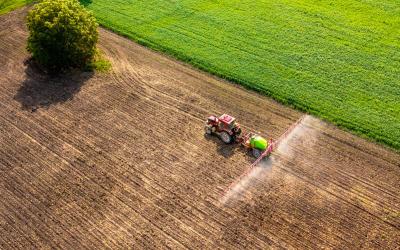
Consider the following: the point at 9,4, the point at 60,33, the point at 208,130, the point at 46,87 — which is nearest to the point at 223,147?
the point at 208,130

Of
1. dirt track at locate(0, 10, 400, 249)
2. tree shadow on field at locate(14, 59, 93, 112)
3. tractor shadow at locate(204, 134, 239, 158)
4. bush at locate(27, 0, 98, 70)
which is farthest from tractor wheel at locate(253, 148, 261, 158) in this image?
bush at locate(27, 0, 98, 70)

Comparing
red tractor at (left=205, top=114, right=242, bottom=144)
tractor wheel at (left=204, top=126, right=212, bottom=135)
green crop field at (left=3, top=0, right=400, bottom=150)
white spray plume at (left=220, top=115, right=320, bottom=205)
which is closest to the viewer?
white spray plume at (left=220, top=115, right=320, bottom=205)

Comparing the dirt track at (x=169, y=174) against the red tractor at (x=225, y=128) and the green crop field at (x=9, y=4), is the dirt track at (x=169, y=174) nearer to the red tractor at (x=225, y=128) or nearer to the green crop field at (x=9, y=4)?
the red tractor at (x=225, y=128)

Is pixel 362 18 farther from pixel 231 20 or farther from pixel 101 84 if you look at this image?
pixel 101 84

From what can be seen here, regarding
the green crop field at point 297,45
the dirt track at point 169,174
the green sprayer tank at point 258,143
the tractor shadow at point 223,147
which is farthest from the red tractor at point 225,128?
the green crop field at point 297,45

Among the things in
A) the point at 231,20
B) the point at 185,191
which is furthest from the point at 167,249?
the point at 231,20

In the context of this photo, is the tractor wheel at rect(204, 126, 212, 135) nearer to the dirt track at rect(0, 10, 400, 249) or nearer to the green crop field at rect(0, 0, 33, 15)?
the dirt track at rect(0, 10, 400, 249)

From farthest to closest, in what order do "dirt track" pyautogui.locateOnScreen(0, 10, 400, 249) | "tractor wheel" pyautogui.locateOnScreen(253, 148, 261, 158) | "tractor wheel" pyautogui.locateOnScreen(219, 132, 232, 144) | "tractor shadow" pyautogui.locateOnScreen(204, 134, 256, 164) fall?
1. "tractor wheel" pyautogui.locateOnScreen(219, 132, 232, 144)
2. "tractor shadow" pyautogui.locateOnScreen(204, 134, 256, 164)
3. "tractor wheel" pyautogui.locateOnScreen(253, 148, 261, 158)
4. "dirt track" pyautogui.locateOnScreen(0, 10, 400, 249)
